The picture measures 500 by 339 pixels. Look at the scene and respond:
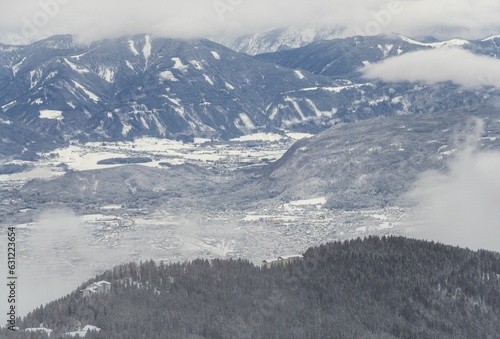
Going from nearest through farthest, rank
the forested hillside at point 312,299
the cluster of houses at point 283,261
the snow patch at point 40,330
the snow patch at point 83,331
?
the snow patch at point 40,330, the snow patch at point 83,331, the forested hillside at point 312,299, the cluster of houses at point 283,261

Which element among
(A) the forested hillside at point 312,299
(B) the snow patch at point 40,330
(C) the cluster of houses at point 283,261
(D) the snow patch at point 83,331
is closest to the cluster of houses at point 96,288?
(A) the forested hillside at point 312,299

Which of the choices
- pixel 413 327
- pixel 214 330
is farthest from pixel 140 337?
pixel 413 327

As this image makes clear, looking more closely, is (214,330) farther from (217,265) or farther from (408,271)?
(408,271)

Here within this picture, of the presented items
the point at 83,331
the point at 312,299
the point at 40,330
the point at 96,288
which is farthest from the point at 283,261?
the point at 40,330

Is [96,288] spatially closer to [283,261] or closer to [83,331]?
[83,331]

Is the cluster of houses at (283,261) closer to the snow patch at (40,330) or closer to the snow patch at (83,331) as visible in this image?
the snow patch at (83,331)

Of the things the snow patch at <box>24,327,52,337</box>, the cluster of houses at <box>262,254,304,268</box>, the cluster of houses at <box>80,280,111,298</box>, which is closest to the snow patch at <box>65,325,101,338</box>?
the snow patch at <box>24,327,52,337</box>
